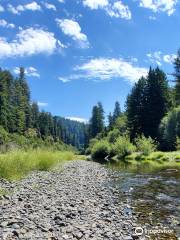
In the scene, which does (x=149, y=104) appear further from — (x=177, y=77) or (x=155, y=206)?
Answer: (x=155, y=206)

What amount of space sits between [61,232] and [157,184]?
41.9 ft

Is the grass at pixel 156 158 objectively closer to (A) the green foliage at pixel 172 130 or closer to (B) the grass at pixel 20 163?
(A) the green foliage at pixel 172 130

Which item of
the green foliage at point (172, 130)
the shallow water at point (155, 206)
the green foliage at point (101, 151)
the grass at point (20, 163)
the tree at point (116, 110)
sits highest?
the tree at point (116, 110)

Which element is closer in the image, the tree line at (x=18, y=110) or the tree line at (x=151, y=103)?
the tree line at (x=151, y=103)

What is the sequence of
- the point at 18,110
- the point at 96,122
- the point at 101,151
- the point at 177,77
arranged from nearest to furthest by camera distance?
the point at 101,151, the point at 177,77, the point at 18,110, the point at 96,122

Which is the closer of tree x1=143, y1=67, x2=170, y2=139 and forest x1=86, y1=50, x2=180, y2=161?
forest x1=86, y1=50, x2=180, y2=161

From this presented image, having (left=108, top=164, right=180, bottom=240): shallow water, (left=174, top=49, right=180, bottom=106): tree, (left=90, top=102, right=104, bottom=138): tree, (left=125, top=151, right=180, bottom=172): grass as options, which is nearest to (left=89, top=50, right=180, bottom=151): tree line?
(left=174, top=49, right=180, bottom=106): tree

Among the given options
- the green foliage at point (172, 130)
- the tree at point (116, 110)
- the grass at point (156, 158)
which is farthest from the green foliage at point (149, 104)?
the tree at point (116, 110)

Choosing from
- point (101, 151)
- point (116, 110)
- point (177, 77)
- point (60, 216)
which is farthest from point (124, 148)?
point (116, 110)

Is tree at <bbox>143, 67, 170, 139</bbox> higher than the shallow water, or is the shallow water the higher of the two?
tree at <bbox>143, 67, 170, 139</bbox>

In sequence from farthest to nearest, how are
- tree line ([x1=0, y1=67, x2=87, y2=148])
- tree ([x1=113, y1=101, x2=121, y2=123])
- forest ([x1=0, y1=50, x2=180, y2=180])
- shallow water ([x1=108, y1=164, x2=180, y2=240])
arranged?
tree ([x1=113, y1=101, x2=121, y2=123]), tree line ([x1=0, y1=67, x2=87, y2=148]), forest ([x1=0, y1=50, x2=180, y2=180]), shallow water ([x1=108, y1=164, x2=180, y2=240])

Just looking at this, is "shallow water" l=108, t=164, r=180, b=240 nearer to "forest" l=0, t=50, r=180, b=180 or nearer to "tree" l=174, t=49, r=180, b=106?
"forest" l=0, t=50, r=180, b=180

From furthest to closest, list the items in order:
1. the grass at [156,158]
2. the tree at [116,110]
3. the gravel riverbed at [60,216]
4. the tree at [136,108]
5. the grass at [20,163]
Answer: the tree at [116,110]
the tree at [136,108]
the grass at [156,158]
the grass at [20,163]
the gravel riverbed at [60,216]

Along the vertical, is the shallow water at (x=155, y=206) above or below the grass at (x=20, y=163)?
below
